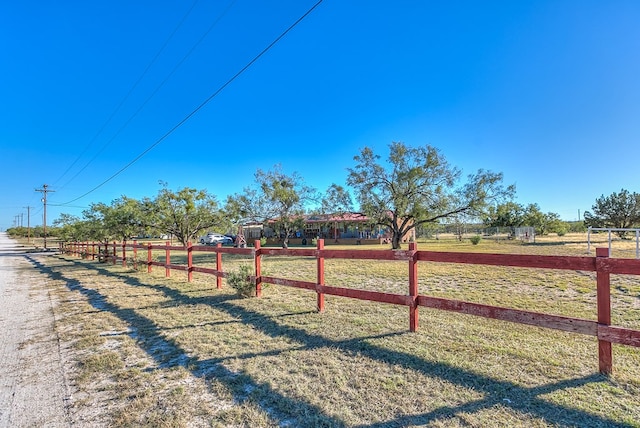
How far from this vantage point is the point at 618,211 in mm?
38875

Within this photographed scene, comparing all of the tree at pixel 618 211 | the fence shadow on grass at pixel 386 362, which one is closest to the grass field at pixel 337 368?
the fence shadow on grass at pixel 386 362

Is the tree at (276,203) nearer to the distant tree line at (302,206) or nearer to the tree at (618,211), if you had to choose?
the distant tree line at (302,206)

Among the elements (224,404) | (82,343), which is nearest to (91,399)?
(224,404)

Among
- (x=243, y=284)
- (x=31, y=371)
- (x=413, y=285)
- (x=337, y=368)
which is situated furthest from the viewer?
(x=243, y=284)

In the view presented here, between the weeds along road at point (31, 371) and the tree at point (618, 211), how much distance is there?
49246mm

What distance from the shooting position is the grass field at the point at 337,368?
105 inches

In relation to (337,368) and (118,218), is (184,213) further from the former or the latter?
(337,368)

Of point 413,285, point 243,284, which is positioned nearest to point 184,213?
point 243,284

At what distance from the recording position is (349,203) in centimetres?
2375

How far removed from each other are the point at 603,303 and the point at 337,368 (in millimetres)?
2528

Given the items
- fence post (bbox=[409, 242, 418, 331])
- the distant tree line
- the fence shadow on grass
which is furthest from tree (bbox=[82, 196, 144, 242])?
fence post (bbox=[409, 242, 418, 331])

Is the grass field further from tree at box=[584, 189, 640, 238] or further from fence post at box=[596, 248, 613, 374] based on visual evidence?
tree at box=[584, 189, 640, 238]

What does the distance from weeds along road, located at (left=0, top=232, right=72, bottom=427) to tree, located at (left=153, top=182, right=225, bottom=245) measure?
38.3 feet

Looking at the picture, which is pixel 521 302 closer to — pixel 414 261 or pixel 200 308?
pixel 414 261
